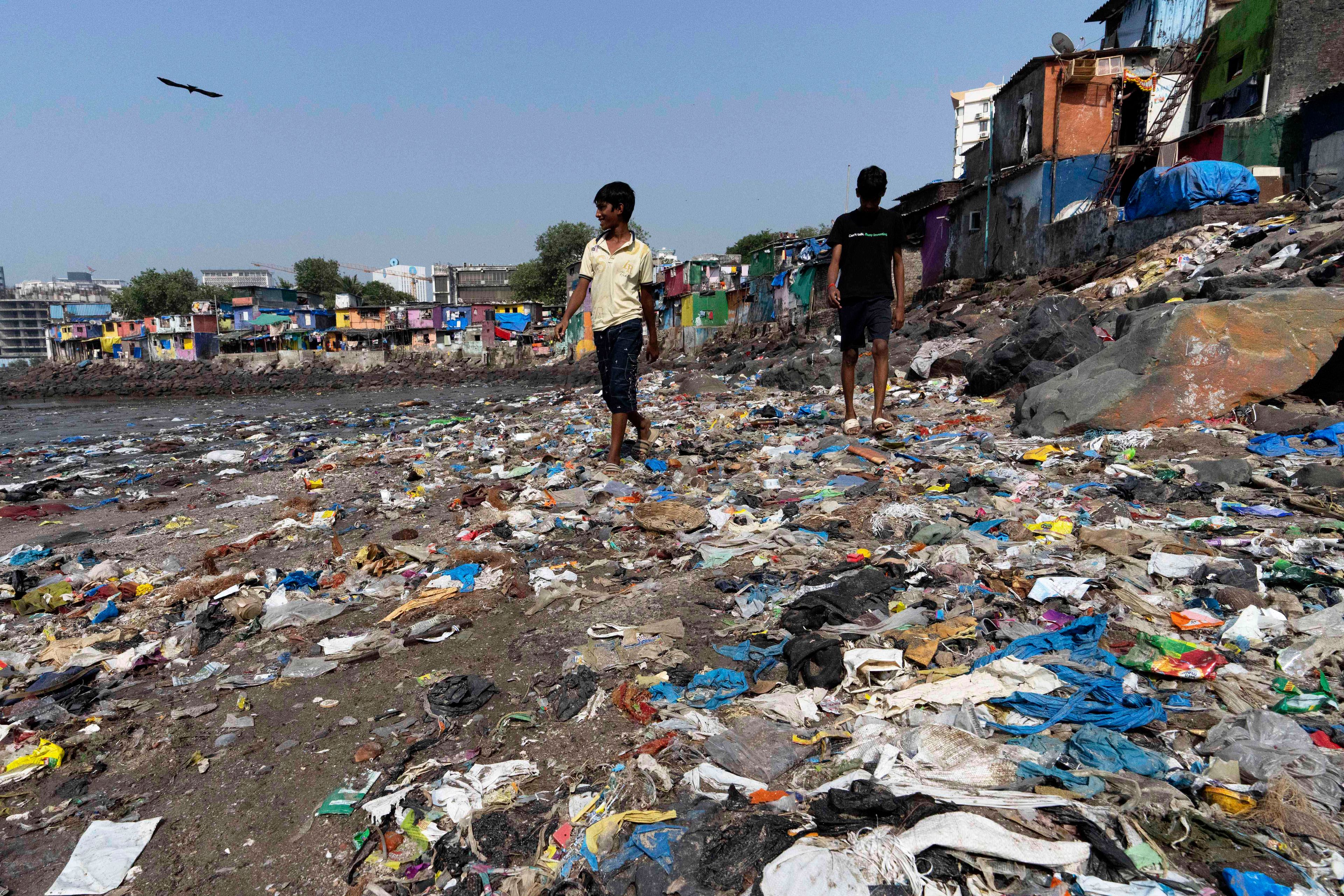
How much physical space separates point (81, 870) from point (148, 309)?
69873mm

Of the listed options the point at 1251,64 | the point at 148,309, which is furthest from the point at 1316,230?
the point at 148,309

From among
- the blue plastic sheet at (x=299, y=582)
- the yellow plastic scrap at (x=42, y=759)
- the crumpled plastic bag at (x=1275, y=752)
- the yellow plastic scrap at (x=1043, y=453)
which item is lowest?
the yellow plastic scrap at (x=42, y=759)

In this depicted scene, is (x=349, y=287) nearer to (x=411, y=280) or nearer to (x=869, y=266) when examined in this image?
(x=411, y=280)

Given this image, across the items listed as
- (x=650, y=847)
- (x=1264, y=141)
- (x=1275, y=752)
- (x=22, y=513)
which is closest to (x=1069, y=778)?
(x=1275, y=752)

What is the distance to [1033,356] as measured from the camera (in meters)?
6.27

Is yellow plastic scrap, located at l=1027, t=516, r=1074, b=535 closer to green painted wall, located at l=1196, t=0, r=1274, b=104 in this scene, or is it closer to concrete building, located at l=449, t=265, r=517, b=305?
green painted wall, located at l=1196, t=0, r=1274, b=104

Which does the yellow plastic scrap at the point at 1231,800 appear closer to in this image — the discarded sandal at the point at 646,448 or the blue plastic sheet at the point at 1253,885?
the blue plastic sheet at the point at 1253,885

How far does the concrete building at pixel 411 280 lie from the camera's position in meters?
80.3

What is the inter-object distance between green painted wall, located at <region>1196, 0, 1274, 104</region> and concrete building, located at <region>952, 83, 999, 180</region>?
51.5 ft

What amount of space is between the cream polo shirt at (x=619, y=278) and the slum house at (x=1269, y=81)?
15.5 meters

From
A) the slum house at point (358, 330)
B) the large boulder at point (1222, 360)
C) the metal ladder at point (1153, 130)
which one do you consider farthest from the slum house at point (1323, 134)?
the slum house at point (358, 330)

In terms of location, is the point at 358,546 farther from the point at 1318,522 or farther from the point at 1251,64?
the point at 1251,64

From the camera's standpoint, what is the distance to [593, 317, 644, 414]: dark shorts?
15.1 feet

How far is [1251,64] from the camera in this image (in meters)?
17.8
